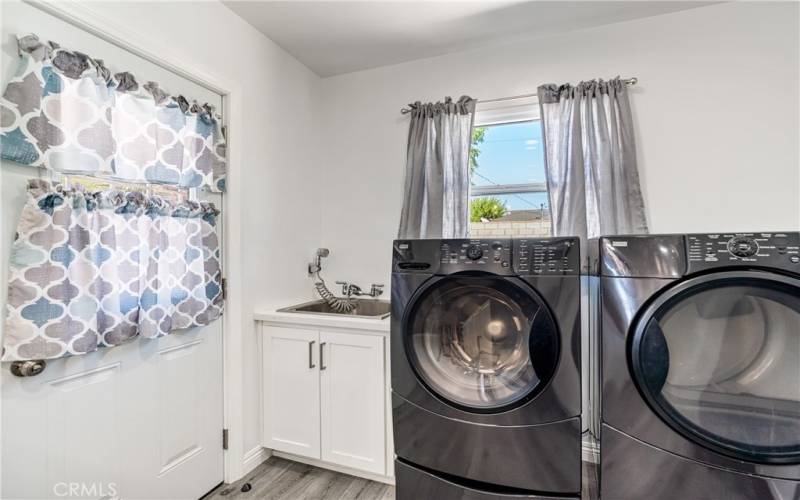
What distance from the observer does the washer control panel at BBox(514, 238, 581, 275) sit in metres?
1.42

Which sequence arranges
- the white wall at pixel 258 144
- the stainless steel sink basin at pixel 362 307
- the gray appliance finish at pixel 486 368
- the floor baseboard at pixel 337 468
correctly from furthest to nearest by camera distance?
the stainless steel sink basin at pixel 362 307 → the floor baseboard at pixel 337 468 → the white wall at pixel 258 144 → the gray appliance finish at pixel 486 368

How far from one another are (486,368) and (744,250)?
3.15ft

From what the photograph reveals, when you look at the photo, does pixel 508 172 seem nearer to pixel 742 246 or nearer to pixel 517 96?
pixel 517 96

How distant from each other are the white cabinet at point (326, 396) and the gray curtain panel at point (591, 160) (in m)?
1.37

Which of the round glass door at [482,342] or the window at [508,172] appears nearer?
the round glass door at [482,342]

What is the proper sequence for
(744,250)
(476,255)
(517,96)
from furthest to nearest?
(517,96)
(476,255)
(744,250)

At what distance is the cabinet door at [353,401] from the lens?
1902 mm

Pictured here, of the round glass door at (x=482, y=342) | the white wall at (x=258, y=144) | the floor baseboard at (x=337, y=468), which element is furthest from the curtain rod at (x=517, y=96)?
the floor baseboard at (x=337, y=468)

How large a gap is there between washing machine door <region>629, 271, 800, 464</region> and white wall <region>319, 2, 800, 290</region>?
3.33ft

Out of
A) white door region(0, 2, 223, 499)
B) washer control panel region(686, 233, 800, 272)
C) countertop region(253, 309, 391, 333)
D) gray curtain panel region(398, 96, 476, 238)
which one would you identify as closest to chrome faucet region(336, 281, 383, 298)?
gray curtain panel region(398, 96, 476, 238)

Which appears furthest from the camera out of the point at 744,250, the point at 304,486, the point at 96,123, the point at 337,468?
the point at 337,468

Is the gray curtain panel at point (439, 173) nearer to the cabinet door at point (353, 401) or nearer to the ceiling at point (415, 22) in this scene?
the ceiling at point (415, 22)

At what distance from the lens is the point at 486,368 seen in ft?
4.92

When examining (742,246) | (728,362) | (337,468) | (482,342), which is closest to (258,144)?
(482,342)
